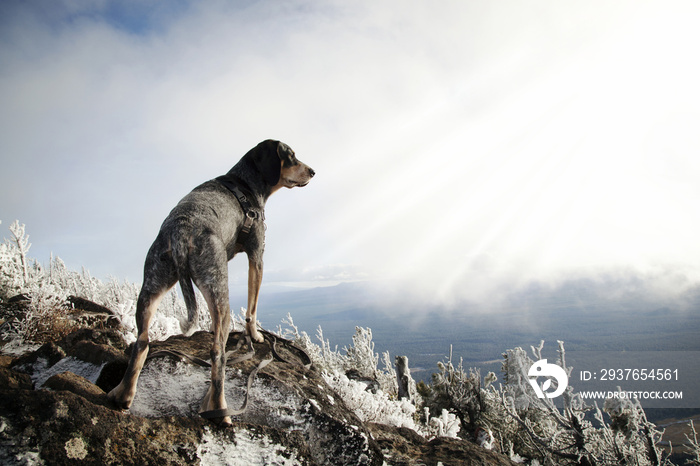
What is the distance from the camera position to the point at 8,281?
412 inches

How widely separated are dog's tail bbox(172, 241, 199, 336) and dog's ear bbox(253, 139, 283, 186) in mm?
1383

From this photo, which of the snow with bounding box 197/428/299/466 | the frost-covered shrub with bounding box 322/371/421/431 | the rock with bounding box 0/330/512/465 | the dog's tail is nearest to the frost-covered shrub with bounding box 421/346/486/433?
the frost-covered shrub with bounding box 322/371/421/431

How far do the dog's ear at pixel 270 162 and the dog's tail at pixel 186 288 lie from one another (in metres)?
1.38

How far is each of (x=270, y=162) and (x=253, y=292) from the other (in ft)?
5.32

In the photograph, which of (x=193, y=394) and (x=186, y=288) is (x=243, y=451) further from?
(x=186, y=288)

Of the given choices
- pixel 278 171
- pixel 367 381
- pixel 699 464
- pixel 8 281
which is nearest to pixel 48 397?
pixel 278 171

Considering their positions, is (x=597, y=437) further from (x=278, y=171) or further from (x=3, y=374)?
(x=3, y=374)

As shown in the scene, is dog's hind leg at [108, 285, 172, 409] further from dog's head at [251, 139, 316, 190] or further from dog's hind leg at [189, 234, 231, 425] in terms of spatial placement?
dog's head at [251, 139, 316, 190]

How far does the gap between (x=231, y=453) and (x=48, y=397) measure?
128 centimetres

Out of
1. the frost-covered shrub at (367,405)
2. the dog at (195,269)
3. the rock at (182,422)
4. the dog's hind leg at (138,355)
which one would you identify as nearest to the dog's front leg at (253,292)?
the rock at (182,422)

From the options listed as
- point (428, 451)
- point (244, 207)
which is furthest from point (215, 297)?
point (428, 451)

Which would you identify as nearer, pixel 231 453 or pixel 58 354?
pixel 231 453

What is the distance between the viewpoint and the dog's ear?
13.6ft

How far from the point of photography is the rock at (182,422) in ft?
7.39
